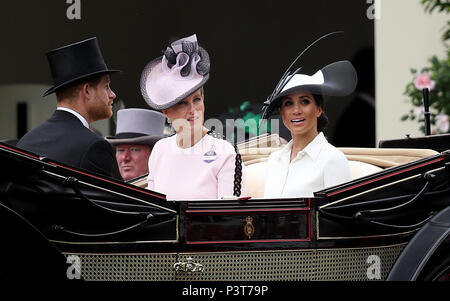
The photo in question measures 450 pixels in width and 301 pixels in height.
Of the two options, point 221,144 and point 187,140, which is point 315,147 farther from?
point 187,140

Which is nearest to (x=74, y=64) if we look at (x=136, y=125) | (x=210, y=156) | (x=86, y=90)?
(x=86, y=90)

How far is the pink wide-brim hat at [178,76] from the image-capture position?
3168 millimetres

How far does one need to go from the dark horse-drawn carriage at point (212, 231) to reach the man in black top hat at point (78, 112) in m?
0.42

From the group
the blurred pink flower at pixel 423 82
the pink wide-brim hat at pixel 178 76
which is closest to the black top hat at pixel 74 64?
the pink wide-brim hat at pixel 178 76

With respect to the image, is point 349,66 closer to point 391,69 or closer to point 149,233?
point 149,233

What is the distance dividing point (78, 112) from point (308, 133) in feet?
3.39

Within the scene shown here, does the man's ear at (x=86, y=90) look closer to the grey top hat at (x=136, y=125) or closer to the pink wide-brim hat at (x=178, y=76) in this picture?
the pink wide-brim hat at (x=178, y=76)

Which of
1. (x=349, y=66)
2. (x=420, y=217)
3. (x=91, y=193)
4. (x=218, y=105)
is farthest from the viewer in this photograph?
(x=218, y=105)

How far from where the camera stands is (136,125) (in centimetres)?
496

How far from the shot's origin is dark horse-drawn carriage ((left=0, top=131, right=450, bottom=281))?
8.66 feet

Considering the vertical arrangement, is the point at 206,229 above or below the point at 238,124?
below

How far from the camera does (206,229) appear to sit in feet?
9.07

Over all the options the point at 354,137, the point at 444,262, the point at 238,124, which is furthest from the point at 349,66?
the point at 354,137

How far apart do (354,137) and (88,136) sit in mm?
5362
